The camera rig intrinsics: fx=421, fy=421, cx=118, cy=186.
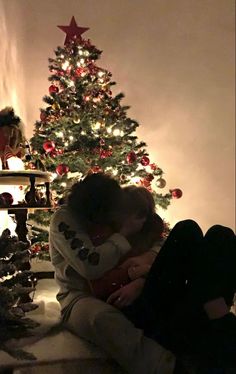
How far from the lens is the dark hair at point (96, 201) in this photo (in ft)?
4.25

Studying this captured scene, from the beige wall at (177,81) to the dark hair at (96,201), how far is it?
63.9 inches

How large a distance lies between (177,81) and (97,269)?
6.67 feet

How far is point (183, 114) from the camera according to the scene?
2.94 meters

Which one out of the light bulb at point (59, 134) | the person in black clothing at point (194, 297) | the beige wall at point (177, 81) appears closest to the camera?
the person in black clothing at point (194, 297)

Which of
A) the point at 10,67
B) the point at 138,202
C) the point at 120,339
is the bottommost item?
the point at 120,339

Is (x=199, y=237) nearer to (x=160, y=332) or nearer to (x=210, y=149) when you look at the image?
(x=160, y=332)

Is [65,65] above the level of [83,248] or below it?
above

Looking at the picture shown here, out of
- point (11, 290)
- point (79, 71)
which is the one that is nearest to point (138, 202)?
point (11, 290)

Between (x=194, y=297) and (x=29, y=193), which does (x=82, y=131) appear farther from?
(x=194, y=297)

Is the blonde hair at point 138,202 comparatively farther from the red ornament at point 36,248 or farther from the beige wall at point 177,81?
the beige wall at point 177,81

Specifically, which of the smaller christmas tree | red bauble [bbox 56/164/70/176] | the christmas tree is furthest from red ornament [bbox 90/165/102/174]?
the smaller christmas tree

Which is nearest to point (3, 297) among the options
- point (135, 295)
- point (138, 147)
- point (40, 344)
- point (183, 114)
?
point (40, 344)

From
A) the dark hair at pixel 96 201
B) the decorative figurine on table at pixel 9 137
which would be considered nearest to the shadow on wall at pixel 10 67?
the decorative figurine on table at pixel 9 137

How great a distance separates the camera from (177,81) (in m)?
2.94
